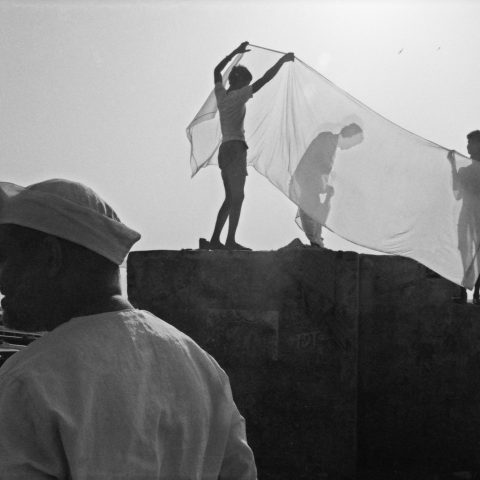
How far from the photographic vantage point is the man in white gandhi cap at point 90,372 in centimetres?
118

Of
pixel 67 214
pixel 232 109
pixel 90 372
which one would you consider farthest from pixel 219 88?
pixel 90 372

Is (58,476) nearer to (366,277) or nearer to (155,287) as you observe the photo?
(155,287)

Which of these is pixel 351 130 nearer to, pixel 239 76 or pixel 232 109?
pixel 232 109

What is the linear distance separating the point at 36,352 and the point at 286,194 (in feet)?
15.9

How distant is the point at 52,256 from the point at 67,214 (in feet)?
0.30

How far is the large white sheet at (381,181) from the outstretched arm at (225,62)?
0.53 meters

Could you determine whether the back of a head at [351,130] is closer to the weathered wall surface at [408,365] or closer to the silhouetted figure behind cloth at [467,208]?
the silhouetted figure behind cloth at [467,208]

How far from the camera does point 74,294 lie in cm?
141

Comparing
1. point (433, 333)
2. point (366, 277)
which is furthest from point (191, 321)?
point (433, 333)

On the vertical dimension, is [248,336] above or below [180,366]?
below

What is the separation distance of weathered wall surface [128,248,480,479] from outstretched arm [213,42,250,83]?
1.86m

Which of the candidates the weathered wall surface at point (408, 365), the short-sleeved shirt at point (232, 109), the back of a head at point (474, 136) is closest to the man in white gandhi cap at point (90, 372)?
the weathered wall surface at point (408, 365)

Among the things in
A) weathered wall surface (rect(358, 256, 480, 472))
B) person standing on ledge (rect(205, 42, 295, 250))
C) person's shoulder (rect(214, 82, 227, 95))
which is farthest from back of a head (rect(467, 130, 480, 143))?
person's shoulder (rect(214, 82, 227, 95))

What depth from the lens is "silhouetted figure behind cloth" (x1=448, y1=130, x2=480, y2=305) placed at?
5.61m
